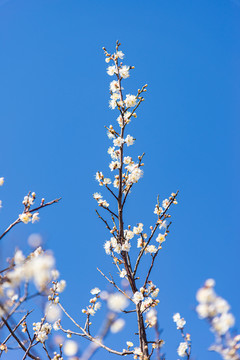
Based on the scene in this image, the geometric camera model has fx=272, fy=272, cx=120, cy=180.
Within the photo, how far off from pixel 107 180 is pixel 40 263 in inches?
100

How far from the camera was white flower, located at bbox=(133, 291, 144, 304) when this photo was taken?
12.4 ft

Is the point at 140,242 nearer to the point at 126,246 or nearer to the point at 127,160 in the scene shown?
the point at 126,246

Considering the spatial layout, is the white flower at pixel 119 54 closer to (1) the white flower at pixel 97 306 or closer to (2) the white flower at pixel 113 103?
(2) the white flower at pixel 113 103

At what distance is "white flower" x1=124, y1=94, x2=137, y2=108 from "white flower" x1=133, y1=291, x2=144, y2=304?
9.44ft

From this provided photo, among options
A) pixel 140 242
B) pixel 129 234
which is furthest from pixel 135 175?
pixel 140 242

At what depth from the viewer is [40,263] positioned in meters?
2.10

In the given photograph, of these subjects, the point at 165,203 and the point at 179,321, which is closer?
the point at 179,321

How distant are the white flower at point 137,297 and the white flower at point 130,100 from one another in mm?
2878

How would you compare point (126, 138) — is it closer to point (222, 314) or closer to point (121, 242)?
point (121, 242)

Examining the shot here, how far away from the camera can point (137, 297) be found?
3818 millimetres

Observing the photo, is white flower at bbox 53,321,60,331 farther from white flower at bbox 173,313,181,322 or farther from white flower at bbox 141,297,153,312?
white flower at bbox 173,313,181,322

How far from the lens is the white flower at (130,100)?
14.5ft

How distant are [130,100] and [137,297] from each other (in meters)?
3.01

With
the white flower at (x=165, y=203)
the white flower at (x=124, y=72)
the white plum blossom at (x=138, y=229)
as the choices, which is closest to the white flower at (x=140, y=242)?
the white plum blossom at (x=138, y=229)
